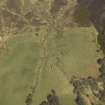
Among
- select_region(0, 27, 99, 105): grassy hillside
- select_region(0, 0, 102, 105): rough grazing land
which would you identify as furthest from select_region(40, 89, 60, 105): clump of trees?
select_region(0, 27, 99, 105): grassy hillside

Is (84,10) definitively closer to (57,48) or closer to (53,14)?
(53,14)

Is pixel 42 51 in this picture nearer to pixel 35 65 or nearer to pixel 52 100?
pixel 35 65

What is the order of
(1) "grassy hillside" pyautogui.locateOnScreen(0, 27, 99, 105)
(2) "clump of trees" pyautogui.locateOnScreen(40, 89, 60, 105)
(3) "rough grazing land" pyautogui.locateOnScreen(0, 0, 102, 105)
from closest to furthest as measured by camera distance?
1. (2) "clump of trees" pyautogui.locateOnScreen(40, 89, 60, 105)
2. (1) "grassy hillside" pyautogui.locateOnScreen(0, 27, 99, 105)
3. (3) "rough grazing land" pyautogui.locateOnScreen(0, 0, 102, 105)

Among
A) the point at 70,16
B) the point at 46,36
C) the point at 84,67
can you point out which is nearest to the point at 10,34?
the point at 46,36

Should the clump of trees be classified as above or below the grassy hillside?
below

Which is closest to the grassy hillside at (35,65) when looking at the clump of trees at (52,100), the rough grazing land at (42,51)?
the rough grazing land at (42,51)

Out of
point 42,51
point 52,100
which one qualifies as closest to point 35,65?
point 42,51

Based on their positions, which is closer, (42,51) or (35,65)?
(35,65)

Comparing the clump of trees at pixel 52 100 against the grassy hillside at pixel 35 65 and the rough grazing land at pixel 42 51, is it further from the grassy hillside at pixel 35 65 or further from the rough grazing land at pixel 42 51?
the grassy hillside at pixel 35 65

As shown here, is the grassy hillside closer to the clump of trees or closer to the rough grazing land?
the rough grazing land
